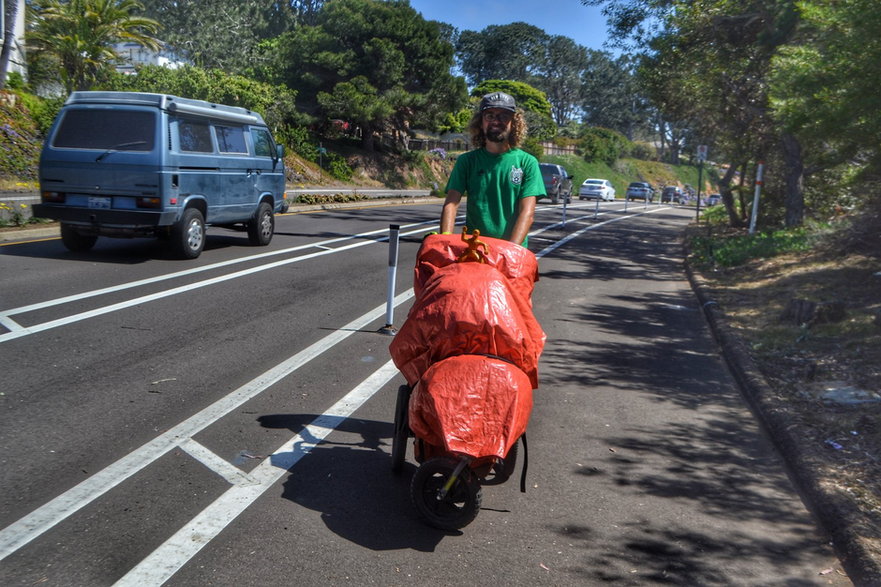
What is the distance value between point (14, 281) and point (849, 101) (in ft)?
31.9

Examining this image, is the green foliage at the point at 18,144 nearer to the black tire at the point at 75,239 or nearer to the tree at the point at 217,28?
the black tire at the point at 75,239

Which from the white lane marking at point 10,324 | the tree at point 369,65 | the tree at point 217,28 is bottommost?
the white lane marking at point 10,324

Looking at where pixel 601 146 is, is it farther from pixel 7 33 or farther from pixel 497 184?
pixel 497 184

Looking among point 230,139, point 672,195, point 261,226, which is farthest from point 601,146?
point 230,139

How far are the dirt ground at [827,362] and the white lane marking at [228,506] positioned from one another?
9.66 ft

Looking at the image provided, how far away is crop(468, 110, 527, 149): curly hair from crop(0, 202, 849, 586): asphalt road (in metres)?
1.96

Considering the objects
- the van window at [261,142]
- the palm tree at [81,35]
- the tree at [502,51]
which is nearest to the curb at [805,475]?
the van window at [261,142]

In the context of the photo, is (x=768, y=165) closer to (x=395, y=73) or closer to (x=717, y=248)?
(x=717, y=248)

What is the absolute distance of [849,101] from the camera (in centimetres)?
892

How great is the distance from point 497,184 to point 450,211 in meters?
0.34

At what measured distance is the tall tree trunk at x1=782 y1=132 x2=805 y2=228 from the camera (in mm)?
18047

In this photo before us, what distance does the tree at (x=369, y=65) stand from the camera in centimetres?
4478

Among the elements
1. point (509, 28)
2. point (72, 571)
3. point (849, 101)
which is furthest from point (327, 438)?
point (509, 28)

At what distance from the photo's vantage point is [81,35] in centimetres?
2705
